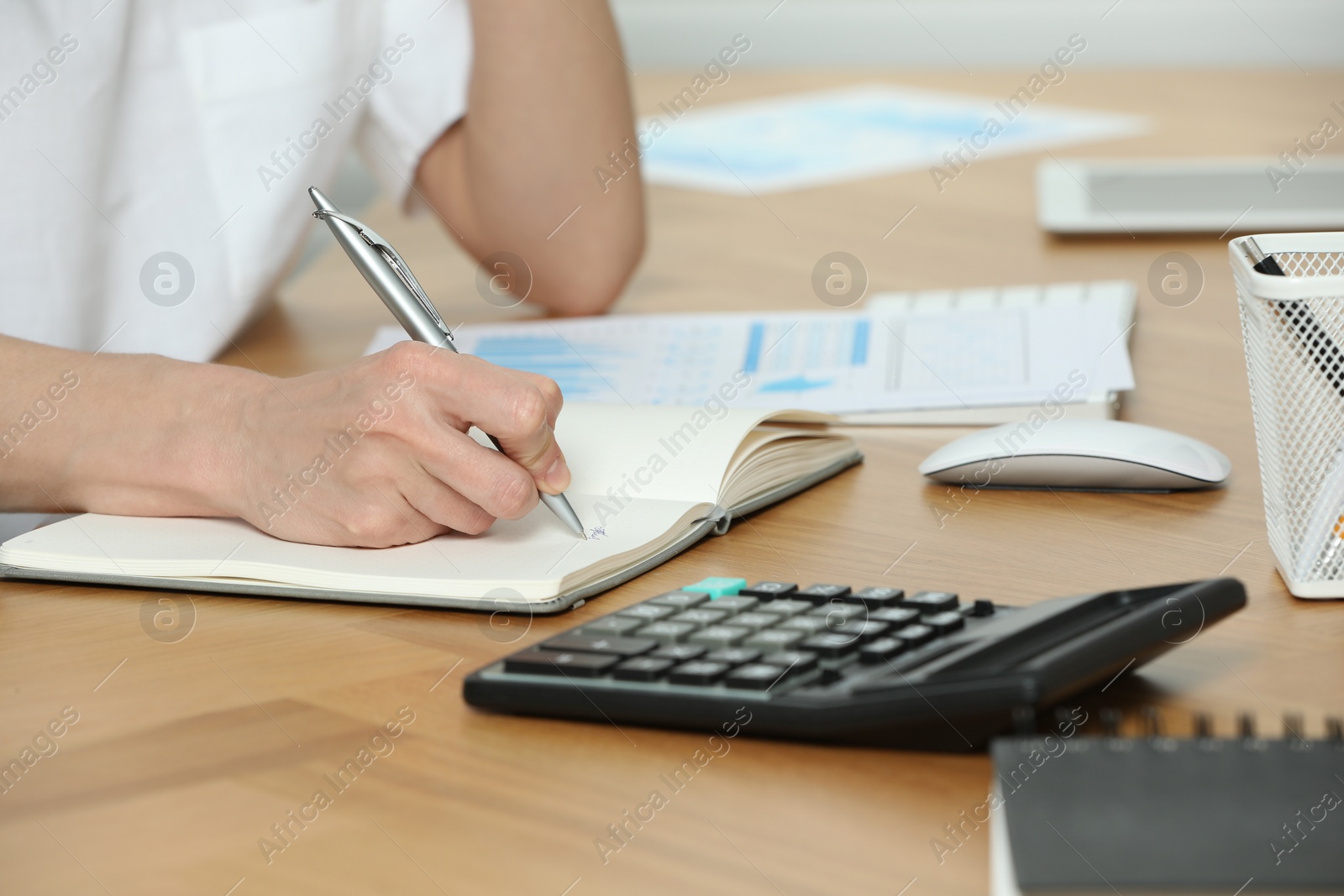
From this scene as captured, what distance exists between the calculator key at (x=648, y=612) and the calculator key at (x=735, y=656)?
0.05 m

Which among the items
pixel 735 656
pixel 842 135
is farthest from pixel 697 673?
pixel 842 135

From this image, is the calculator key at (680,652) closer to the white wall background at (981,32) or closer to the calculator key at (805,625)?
the calculator key at (805,625)

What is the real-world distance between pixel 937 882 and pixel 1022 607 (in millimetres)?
154

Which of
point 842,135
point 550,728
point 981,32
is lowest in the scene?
point 550,728

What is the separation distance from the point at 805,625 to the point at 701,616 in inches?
1.7

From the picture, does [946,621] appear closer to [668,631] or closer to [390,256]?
[668,631]

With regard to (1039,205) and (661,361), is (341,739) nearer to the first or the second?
(661,361)

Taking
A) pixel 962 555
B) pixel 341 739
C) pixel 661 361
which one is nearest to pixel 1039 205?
pixel 661 361

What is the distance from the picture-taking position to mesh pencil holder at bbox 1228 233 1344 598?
546mm

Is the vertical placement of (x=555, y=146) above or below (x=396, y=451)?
above

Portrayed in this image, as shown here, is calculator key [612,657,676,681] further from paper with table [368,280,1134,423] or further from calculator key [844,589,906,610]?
paper with table [368,280,1134,423]

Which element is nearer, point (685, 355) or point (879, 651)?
point (879, 651)

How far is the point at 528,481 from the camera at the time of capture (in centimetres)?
64

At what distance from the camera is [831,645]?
0.48 metres
